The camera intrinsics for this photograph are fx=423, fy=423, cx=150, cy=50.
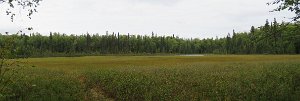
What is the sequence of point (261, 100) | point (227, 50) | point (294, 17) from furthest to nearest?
point (227, 50), point (294, 17), point (261, 100)

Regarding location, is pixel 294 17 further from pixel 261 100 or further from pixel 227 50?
pixel 227 50

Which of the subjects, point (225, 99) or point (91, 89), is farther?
point (91, 89)

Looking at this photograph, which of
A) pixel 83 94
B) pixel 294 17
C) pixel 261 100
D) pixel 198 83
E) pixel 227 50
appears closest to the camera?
pixel 261 100

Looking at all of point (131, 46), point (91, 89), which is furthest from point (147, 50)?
point (91, 89)

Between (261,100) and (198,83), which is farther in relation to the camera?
(198,83)

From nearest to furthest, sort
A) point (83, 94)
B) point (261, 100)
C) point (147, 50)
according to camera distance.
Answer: point (261, 100) < point (83, 94) < point (147, 50)

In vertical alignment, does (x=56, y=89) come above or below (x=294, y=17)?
below

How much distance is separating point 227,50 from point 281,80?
538ft

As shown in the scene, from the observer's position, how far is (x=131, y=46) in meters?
197

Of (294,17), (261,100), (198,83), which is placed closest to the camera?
(261,100)

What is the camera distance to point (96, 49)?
7308 inches

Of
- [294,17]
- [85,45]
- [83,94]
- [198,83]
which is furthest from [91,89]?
[85,45]

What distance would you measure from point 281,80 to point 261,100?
4095 millimetres

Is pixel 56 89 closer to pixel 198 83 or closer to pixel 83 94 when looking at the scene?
pixel 83 94
